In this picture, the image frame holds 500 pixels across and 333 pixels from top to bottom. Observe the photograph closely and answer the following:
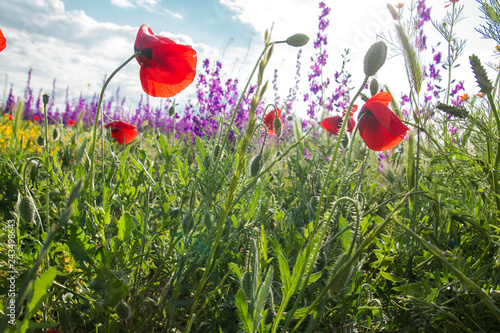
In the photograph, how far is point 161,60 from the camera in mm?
1187

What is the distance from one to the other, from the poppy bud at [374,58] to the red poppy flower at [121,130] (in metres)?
1.28

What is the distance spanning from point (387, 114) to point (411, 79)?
45 cm

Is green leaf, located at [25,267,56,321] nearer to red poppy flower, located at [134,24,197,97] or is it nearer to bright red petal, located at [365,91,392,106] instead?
red poppy flower, located at [134,24,197,97]

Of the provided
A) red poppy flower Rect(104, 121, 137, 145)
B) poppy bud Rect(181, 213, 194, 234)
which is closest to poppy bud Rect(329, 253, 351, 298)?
poppy bud Rect(181, 213, 194, 234)

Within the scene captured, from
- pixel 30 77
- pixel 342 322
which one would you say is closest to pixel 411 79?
pixel 342 322

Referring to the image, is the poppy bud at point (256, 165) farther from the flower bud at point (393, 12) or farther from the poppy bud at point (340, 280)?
the flower bud at point (393, 12)

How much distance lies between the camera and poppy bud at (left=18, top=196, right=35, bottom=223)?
38.3 inches

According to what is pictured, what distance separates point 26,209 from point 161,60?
628 millimetres

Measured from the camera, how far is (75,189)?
36 centimetres

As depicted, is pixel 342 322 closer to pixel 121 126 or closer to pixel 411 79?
pixel 411 79

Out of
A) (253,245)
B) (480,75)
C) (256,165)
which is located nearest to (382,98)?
(480,75)

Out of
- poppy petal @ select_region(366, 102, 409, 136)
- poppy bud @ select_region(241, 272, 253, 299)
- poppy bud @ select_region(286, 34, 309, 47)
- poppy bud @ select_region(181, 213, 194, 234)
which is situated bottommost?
poppy bud @ select_region(241, 272, 253, 299)

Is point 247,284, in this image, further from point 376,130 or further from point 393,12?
point 393,12

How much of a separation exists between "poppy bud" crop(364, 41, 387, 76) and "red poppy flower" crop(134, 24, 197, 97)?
0.60 meters
